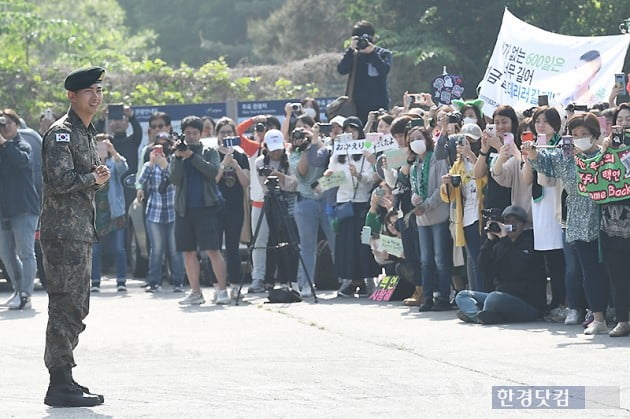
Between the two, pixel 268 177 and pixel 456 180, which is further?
pixel 268 177

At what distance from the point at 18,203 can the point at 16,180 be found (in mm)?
251

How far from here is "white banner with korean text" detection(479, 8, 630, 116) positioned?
15.8 metres

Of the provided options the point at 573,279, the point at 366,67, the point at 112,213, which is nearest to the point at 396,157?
the point at 573,279

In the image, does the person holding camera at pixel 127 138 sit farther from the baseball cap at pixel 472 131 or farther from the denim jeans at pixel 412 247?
the baseball cap at pixel 472 131

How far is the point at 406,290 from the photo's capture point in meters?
16.2

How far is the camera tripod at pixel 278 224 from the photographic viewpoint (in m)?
16.7

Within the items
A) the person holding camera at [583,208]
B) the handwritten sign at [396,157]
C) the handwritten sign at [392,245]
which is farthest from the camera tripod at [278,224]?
the person holding camera at [583,208]

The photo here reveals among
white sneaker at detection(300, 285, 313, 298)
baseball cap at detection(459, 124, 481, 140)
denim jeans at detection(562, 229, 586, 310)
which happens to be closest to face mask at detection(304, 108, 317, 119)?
white sneaker at detection(300, 285, 313, 298)

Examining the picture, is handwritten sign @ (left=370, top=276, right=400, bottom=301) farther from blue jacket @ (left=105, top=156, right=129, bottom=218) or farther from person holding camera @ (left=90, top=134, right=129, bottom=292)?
blue jacket @ (left=105, top=156, right=129, bottom=218)

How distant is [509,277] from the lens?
13500mm

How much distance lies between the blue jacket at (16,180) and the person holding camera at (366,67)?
446 cm

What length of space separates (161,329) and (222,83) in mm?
14682

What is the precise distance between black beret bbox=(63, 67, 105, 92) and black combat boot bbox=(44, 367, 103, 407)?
1824mm

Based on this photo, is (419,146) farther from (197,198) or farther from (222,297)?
(222,297)
